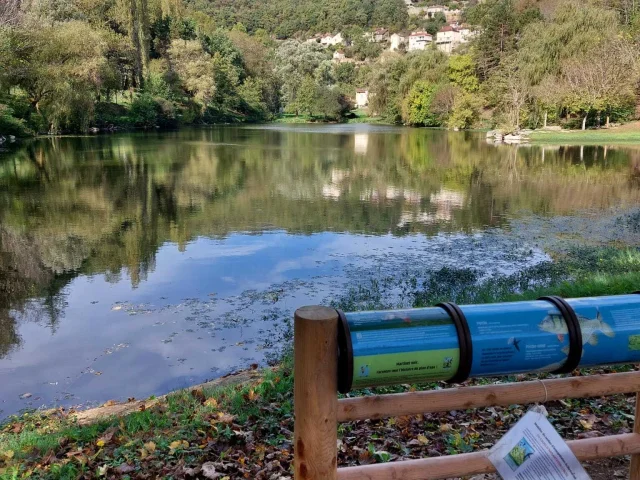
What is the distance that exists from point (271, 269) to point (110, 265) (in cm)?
344

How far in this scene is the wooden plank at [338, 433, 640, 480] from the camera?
2332mm

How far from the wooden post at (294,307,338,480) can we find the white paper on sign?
2.29 ft

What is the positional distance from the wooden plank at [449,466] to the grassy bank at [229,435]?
65.7 inches

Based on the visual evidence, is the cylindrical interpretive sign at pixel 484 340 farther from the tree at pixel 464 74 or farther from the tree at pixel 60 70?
the tree at pixel 464 74

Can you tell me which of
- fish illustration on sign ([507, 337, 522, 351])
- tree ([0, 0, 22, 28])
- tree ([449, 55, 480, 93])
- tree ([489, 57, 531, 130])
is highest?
tree ([0, 0, 22, 28])

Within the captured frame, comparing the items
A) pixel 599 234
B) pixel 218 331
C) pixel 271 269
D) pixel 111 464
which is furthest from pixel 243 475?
pixel 599 234

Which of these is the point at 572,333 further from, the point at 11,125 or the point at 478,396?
the point at 11,125

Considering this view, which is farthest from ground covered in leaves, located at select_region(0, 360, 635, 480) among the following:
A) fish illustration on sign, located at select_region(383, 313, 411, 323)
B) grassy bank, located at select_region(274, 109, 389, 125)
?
grassy bank, located at select_region(274, 109, 389, 125)

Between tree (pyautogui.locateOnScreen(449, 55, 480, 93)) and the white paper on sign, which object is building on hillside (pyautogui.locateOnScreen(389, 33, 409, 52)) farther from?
the white paper on sign

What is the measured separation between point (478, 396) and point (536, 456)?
1.00ft

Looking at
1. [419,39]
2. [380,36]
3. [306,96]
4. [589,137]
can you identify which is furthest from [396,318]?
[380,36]

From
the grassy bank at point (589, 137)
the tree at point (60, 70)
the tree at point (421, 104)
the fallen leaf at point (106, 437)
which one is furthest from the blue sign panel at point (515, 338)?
the tree at point (421, 104)

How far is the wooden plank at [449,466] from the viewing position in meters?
2.33

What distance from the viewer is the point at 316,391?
217 cm
